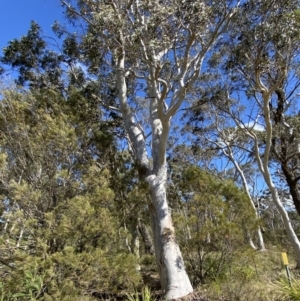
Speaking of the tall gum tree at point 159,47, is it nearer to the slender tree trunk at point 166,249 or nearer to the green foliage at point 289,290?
the slender tree trunk at point 166,249

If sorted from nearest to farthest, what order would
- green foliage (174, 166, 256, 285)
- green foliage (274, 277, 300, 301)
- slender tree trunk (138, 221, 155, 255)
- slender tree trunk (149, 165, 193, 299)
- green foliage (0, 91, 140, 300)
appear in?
green foliage (274, 277, 300, 301) → green foliage (0, 91, 140, 300) → slender tree trunk (149, 165, 193, 299) → green foliage (174, 166, 256, 285) → slender tree trunk (138, 221, 155, 255)

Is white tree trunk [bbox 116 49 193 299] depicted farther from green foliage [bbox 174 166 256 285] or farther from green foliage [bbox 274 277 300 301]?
green foliage [bbox 274 277 300 301]

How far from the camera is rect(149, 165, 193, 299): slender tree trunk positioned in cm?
691

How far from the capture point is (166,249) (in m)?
7.30

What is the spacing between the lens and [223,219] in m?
7.36

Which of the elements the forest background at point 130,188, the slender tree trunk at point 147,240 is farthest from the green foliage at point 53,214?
the slender tree trunk at point 147,240

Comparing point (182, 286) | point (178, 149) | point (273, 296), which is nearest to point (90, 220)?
point (182, 286)

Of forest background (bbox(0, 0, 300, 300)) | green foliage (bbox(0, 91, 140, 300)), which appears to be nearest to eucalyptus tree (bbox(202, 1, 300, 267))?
forest background (bbox(0, 0, 300, 300))

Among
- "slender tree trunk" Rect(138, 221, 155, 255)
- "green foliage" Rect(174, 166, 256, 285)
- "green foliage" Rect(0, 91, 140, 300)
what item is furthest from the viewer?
"slender tree trunk" Rect(138, 221, 155, 255)

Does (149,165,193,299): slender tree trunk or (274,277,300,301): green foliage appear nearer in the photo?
(274,277,300,301): green foliage

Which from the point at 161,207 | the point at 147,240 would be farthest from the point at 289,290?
the point at 147,240

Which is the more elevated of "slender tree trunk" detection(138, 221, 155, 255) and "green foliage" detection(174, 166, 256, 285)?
"slender tree trunk" detection(138, 221, 155, 255)

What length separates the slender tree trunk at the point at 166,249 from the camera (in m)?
6.91

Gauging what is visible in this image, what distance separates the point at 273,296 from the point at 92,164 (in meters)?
4.64
